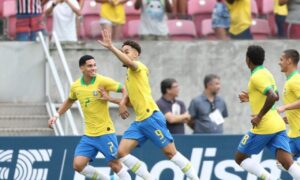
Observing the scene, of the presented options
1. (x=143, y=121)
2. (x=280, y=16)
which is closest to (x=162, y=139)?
(x=143, y=121)

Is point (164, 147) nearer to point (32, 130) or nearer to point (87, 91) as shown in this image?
point (87, 91)

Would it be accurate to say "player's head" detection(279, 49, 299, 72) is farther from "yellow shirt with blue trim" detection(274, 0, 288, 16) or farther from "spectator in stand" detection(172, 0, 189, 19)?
"spectator in stand" detection(172, 0, 189, 19)

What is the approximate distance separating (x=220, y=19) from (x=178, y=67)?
1128 mm

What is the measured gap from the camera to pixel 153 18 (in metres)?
28.1

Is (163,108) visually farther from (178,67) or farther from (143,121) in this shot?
(143,121)

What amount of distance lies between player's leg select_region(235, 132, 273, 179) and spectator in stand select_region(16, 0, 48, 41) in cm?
598

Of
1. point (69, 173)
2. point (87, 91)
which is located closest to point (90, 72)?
point (87, 91)

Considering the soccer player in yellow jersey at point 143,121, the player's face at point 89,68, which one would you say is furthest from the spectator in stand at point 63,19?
the soccer player in yellow jersey at point 143,121

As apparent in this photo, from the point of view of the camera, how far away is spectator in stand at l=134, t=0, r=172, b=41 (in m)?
28.0

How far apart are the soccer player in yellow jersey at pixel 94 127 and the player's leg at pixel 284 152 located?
92.3 inches

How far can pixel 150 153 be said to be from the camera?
2533 centimetres

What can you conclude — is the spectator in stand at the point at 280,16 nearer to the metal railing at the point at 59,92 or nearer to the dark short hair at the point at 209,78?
the dark short hair at the point at 209,78

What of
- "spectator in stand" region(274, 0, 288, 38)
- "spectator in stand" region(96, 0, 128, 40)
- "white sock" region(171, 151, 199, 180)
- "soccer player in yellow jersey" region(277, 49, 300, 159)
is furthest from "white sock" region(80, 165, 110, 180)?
"spectator in stand" region(274, 0, 288, 38)

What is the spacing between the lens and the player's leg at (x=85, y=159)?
23.7 m
